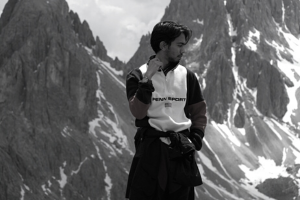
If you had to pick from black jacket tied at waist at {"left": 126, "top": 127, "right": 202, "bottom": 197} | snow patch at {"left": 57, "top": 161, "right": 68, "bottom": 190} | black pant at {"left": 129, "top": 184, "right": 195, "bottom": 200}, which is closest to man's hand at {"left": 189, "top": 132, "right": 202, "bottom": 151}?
black jacket tied at waist at {"left": 126, "top": 127, "right": 202, "bottom": 197}

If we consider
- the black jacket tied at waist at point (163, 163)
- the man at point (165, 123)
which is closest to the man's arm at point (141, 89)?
the man at point (165, 123)

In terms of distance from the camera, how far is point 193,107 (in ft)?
43.1

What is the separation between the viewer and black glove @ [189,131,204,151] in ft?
41.3

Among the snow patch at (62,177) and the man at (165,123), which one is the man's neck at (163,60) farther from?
the snow patch at (62,177)

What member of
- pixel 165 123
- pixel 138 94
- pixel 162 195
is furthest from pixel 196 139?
pixel 138 94

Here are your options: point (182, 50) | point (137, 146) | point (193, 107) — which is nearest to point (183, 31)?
point (182, 50)

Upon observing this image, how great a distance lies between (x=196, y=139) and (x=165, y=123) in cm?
70

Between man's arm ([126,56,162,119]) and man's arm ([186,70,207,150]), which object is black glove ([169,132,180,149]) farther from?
man's arm ([126,56,162,119])

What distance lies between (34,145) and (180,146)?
7235 inches

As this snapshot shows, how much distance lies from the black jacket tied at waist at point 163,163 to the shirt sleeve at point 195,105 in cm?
45

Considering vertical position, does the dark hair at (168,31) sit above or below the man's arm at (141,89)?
above

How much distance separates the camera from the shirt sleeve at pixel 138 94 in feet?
39.9

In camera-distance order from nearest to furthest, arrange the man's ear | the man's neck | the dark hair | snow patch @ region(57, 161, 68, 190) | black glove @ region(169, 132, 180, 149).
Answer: black glove @ region(169, 132, 180, 149) → the dark hair → the man's ear → the man's neck → snow patch @ region(57, 161, 68, 190)

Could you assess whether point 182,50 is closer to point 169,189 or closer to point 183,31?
point 183,31
